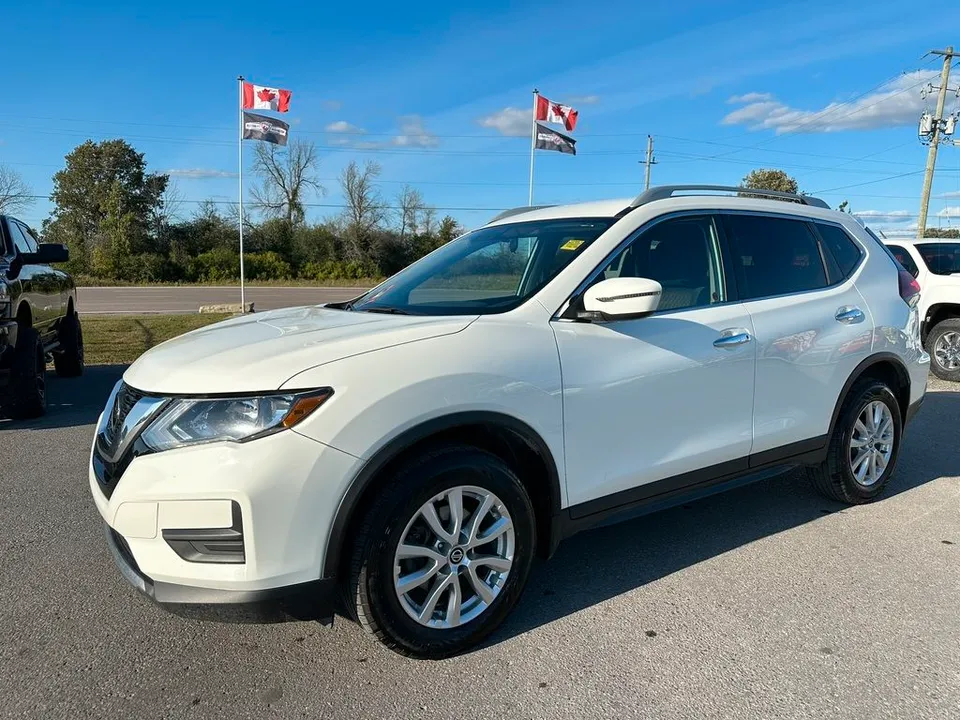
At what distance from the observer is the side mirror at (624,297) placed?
284cm

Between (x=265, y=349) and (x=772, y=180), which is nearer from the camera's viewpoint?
(x=265, y=349)

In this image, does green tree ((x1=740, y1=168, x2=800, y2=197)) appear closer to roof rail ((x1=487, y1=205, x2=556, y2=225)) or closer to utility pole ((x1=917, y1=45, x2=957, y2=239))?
utility pole ((x1=917, y1=45, x2=957, y2=239))

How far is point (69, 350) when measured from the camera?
8.71 metres

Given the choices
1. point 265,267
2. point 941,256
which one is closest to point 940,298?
point 941,256

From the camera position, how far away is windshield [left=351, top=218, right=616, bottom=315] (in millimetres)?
3184

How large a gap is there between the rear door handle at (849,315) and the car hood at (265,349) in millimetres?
2389

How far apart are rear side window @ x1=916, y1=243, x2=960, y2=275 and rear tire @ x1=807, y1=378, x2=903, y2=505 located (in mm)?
5586

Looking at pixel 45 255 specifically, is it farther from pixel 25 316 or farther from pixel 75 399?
pixel 75 399

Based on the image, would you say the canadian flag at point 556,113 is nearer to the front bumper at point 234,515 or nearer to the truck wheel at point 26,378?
the truck wheel at point 26,378

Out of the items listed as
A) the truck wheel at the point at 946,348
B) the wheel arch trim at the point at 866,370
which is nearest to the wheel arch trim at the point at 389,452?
the wheel arch trim at the point at 866,370

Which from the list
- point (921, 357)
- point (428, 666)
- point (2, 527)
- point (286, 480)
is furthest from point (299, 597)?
point (921, 357)

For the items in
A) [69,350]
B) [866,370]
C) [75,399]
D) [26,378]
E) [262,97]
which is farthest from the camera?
[262,97]

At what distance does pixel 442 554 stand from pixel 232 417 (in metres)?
0.91

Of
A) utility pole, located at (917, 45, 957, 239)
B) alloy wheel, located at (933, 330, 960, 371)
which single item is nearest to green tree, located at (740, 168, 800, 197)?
utility pole, located at (917, 45, 957, 239)
